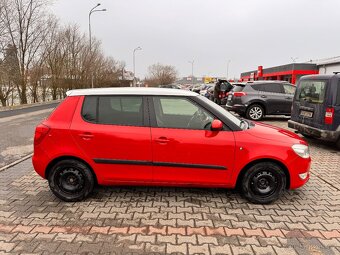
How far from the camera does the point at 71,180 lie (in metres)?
4.02

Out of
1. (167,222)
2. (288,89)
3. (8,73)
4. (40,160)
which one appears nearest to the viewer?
(167,222)

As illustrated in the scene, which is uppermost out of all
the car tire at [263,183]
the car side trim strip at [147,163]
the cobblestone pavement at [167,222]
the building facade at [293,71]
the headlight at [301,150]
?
the building facade at [293,71]

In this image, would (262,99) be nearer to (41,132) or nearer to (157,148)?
(157,148)

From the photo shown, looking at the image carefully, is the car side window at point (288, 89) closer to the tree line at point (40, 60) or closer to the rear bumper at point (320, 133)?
the rear bumper at point (320, 133)

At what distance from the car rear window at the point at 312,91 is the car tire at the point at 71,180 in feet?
18.2

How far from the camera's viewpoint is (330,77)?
6.41 m

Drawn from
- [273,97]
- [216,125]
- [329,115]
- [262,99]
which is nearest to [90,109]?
[216,125]

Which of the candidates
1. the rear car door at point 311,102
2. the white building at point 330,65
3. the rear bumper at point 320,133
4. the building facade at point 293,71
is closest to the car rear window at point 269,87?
the rear car door at point 311,102

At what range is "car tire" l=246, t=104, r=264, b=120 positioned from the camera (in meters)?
11.8

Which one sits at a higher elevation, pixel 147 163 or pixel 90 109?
pixel 90 109

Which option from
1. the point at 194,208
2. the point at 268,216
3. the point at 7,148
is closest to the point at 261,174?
the point at 268,216

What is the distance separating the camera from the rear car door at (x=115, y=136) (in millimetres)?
3834

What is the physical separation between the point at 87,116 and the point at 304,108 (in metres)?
5.67

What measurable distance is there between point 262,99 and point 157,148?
9.00 m
